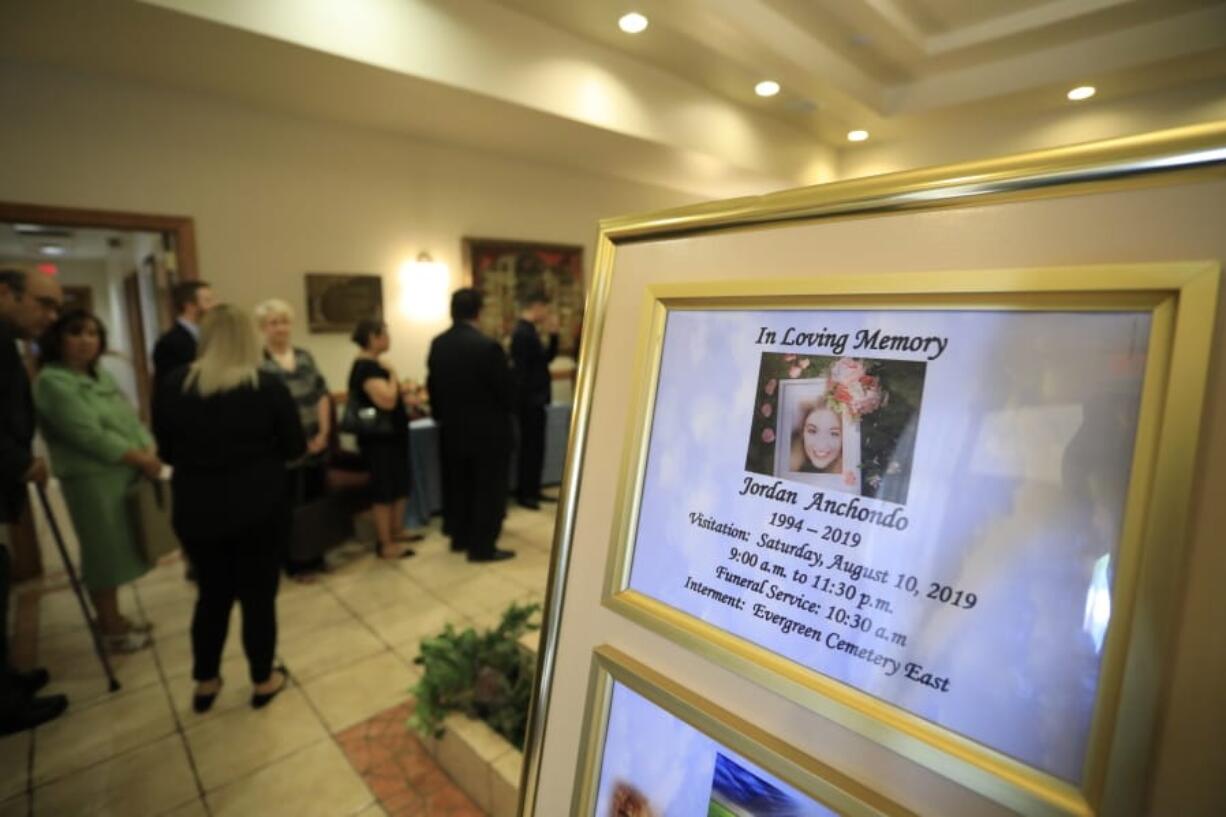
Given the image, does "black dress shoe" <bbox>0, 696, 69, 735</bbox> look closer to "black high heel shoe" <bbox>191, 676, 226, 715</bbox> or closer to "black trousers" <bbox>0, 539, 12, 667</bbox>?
"black trousers" <bbox>0, 539, 12, 667</bbox>

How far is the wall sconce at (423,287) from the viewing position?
4152 millimetres

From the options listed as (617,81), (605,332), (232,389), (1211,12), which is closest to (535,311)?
(617,81)

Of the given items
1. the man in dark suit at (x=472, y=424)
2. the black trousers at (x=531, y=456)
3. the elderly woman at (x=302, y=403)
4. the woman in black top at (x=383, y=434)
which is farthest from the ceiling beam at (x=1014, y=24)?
the elderly woman at (x=302, y=403)

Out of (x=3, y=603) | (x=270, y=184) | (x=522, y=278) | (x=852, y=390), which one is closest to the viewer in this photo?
(x=852, y=390)

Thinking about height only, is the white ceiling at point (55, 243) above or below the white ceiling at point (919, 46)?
below

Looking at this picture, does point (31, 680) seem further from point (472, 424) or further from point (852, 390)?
point (852, 390)

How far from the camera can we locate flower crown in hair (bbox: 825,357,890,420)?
19.9 inches

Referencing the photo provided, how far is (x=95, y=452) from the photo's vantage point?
85.1 inches

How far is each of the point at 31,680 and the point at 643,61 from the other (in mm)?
4367

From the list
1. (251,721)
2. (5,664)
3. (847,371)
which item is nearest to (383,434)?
(251,721)

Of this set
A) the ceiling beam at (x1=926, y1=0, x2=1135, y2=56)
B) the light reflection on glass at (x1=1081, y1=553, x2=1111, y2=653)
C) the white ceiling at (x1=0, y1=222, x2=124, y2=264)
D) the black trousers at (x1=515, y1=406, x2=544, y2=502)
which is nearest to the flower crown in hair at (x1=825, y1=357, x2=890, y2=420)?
the light reflection on glass at (x1=1081, y1=553, x2=1111, y2=653)

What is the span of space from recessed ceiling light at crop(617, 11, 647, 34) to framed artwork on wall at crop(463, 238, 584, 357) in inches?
79.3

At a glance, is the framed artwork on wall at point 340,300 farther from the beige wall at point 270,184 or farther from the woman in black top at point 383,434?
the woman in black top at point 383,434

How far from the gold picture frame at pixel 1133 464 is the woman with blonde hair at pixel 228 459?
1.76 meters
